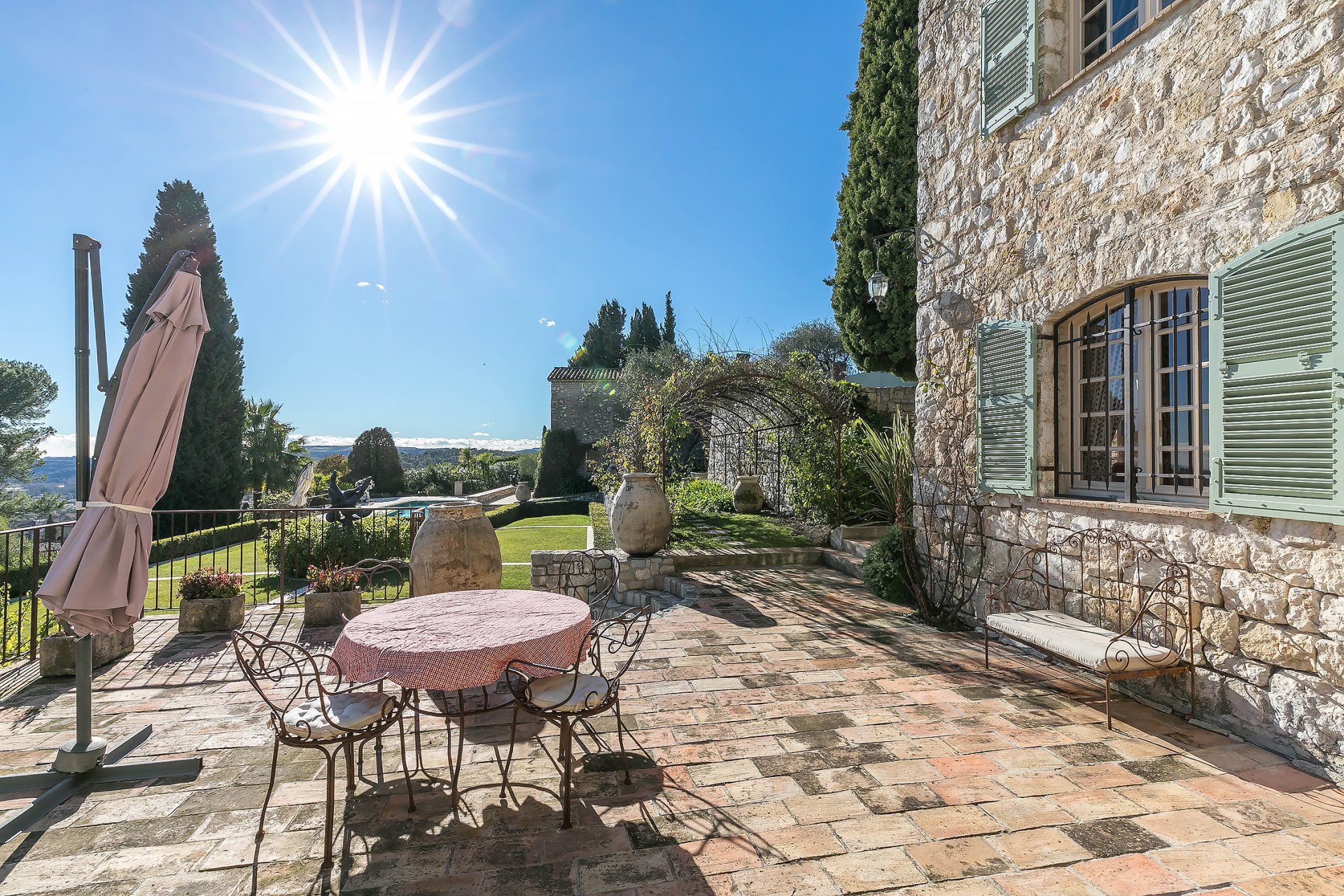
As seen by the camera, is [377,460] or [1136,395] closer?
[1136,395]

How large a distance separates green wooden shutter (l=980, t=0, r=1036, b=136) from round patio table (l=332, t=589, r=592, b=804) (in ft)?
16.3

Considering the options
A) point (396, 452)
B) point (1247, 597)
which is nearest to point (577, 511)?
point (396, 452)

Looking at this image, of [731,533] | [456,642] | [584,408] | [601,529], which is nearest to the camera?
[456,642]

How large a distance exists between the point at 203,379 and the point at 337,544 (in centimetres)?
1303

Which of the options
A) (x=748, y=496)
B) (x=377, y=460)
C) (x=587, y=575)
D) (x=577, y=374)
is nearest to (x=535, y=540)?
(x=748, y=496)

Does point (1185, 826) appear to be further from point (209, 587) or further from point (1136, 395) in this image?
point (209, 587)

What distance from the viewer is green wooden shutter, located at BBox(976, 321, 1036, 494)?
452 centimetres

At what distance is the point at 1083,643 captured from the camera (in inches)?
135

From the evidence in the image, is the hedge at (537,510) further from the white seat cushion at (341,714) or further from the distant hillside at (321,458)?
the white seat cushion at (341,714)

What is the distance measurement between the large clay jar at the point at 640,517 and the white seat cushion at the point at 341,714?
4.07 meters

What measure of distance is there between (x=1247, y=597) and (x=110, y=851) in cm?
523

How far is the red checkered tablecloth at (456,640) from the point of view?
2.43m

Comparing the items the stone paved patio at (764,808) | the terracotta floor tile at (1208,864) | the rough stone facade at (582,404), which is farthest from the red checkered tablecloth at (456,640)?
the rough stone facade at (582,404)

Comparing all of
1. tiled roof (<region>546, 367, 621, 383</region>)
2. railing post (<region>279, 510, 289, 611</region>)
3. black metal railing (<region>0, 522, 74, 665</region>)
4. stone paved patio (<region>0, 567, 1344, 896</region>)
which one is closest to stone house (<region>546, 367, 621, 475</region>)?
tiled roof (<region>546, 367, 621, 383</region>)
